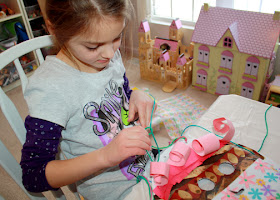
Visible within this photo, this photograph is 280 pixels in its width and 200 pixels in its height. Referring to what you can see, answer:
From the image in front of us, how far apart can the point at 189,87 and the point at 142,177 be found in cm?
124

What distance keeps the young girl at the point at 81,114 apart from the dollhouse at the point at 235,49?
0.97 m

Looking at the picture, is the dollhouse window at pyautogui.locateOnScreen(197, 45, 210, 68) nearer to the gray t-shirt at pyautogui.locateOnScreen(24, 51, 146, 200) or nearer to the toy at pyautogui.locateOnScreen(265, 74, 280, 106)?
the toy at pyautogui.locateOnScreen(265, 74, 280, 106)

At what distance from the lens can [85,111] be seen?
0.63 m

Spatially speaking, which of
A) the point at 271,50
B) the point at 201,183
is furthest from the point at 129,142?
the point at 271,50

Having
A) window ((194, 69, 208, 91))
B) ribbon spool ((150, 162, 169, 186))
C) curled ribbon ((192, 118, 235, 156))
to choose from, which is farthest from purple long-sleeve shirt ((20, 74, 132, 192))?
window ((194, 69, 208, 91))

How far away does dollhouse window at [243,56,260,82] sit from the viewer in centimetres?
135

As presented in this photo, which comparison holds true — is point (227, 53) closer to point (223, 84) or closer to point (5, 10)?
point (223, 84)

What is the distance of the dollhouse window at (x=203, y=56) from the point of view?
1.53 meters

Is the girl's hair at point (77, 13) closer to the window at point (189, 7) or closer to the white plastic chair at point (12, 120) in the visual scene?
the white plastic chair at point (12, 120)

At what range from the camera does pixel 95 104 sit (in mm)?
654

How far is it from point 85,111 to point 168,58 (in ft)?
3.96

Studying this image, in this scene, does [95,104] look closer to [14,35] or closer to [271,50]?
[271,50]

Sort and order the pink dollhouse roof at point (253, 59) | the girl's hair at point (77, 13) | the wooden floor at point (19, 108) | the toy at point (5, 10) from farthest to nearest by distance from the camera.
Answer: the toy at point (5, 10), the pink dollhouse roof at point (253, 59), the wooden floor at point (19, 108), the girl's hair at point (77, 13)

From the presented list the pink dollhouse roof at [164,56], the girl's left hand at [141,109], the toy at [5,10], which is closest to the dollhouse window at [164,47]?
the pink dollhouse roof at [164,56]
